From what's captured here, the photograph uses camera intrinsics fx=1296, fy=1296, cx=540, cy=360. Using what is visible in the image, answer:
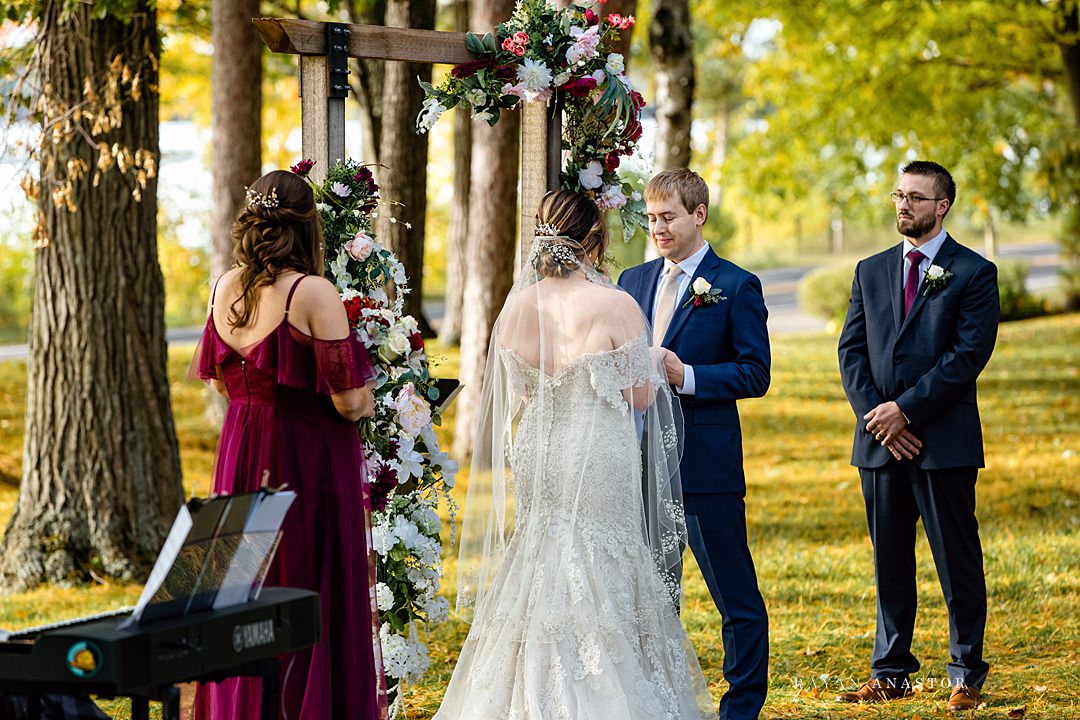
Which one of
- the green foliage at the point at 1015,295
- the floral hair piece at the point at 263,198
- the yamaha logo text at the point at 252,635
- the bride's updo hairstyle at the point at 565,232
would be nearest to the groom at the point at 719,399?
the bride's updo hairstyle at the point at 565,232

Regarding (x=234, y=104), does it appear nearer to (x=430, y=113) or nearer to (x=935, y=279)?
(x=430, y=113)

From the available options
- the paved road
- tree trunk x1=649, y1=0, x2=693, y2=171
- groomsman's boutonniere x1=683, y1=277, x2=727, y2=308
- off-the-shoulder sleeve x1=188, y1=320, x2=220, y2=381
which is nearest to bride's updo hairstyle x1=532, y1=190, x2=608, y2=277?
groomsman's boutonniere x1=683, y1=277, x2=727, y2=308

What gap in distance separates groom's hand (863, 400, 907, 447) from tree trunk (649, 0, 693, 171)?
29.6 ft

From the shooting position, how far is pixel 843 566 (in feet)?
28.0

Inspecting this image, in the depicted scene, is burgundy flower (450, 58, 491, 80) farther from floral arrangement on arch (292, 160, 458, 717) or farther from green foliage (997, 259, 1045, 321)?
green foliage (997, 259, 1045, 321)

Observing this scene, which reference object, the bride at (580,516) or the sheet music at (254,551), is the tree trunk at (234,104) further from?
the sheet music at (254,551)

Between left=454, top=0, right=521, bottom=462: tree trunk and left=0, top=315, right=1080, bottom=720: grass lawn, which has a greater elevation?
left=454, top=0, right=521, bottom=462: tree trunk

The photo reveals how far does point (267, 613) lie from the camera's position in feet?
10.6

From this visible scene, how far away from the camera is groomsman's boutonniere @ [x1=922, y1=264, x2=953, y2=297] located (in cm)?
539

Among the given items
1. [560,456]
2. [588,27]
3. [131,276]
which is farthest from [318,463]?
[131,276]

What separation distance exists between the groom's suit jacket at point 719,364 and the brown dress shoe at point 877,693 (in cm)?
126

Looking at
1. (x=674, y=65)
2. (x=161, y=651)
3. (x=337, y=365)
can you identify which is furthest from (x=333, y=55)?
(x=674, y=65)

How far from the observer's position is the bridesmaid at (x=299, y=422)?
4098 mm

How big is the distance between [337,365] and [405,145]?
8.96m
